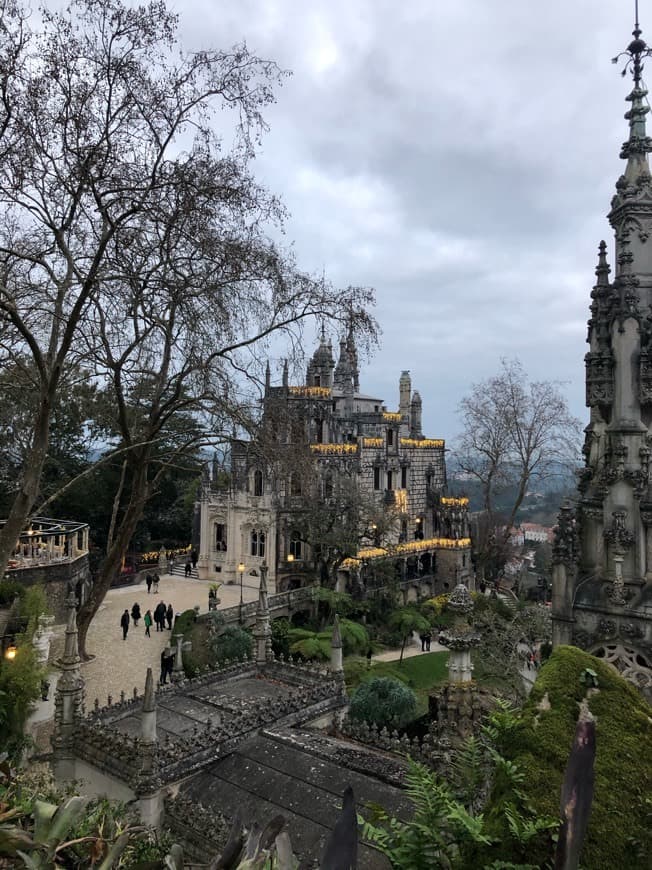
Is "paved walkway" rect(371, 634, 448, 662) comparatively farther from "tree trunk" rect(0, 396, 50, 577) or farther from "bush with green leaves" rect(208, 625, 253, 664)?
"tree trunk" rect(0, 396, 50, 577)

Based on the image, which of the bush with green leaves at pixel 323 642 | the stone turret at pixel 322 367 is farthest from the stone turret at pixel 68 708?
the stone turret at pixel 322 367

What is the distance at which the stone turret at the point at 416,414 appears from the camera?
160ft

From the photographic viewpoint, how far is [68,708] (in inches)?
457

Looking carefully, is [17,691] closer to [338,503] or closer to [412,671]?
[412,671]

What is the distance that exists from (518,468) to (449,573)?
979 cm

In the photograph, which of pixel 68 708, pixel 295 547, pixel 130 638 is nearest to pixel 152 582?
pixel 295 547

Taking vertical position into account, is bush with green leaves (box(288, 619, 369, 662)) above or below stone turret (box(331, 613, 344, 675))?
below

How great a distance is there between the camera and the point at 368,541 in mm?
39688

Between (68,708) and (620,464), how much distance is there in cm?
1058

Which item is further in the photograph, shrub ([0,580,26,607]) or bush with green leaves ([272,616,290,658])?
bush with green leaves ([272,616,290,658])

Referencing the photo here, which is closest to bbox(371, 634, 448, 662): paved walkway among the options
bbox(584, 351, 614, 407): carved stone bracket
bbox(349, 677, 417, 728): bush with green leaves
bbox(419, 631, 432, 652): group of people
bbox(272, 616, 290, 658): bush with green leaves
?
bbox(419, 631, 432, 652): group of people

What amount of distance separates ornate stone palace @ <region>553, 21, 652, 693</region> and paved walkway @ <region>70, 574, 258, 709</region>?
15129 mm

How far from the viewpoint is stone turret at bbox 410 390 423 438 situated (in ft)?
160

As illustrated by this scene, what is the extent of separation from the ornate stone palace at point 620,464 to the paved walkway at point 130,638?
1513 centimetres
